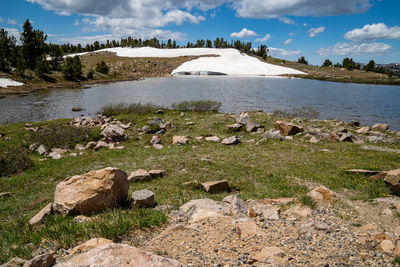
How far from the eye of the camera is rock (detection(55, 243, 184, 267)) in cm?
373

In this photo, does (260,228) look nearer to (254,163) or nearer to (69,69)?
(254,163)

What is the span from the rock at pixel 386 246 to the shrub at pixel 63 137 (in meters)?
19.8

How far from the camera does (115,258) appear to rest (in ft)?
12.4

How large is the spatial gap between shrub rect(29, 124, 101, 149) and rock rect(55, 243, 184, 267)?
56.7 ft

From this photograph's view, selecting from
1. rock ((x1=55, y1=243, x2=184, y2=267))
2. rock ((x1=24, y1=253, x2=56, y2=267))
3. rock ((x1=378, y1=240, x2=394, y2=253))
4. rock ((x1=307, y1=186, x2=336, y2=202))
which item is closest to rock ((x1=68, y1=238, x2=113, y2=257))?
rock ((x1=24, y1=253, x2=56, y2=267))

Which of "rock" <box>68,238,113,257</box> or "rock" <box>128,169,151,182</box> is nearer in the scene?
"rock" <box>68,238,113,257</box>

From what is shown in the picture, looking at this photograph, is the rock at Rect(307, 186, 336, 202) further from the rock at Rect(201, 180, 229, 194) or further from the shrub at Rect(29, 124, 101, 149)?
the shrub at Rect(29, 124, 101, 149)

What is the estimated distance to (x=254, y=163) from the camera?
13.8 meters

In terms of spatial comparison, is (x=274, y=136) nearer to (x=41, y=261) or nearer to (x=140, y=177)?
(x=140, y=177)

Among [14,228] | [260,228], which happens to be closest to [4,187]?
[14,228]

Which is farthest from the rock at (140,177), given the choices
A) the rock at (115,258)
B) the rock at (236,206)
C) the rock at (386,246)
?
the rock at (386,246)

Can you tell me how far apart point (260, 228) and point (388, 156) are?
12.7m

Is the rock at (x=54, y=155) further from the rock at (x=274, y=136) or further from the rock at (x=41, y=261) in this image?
the rock at (x=274, y=136)

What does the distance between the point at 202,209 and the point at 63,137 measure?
16501mm
